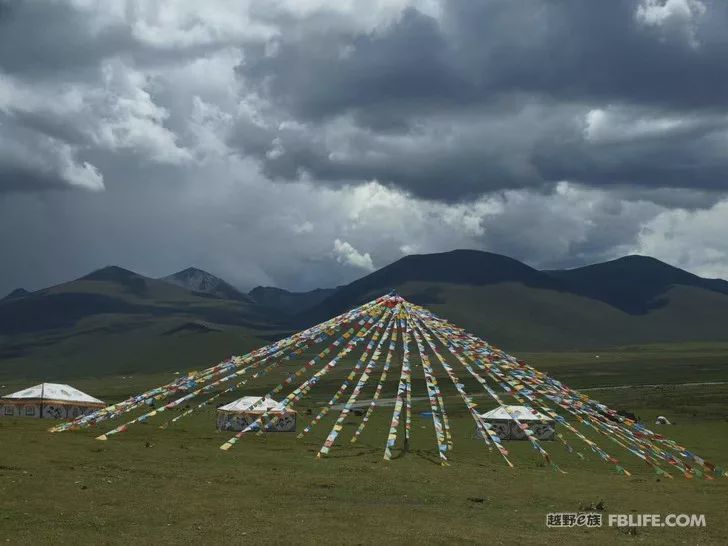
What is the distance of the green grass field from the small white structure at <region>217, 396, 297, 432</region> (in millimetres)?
10487

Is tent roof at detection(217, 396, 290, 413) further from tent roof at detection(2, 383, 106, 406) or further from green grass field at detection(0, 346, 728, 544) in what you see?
tent roof at detection(2, 383, 106, 406)

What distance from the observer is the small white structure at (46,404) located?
54219mm

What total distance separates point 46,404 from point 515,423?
29.9 meters

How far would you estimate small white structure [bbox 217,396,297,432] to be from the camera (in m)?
48.8

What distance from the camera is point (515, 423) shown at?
4788 centimetres

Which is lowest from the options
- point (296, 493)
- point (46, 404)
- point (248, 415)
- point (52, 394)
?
point (248, 415)

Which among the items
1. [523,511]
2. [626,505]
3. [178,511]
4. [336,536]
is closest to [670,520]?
[626,505]

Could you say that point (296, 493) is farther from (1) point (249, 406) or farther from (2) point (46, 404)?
(2) point (46, 404)

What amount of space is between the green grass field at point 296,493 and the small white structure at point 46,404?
17.2 m

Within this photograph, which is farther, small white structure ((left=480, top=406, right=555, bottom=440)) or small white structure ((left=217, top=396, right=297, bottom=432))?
small white structure ((left=217, top=396, right=297, bottom=432))

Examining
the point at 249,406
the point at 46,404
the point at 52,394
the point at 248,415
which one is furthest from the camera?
the point at 52,394

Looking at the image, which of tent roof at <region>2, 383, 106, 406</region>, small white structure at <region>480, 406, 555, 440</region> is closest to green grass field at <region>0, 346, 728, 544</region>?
small white structure at <region>480, 406, 555, 440</region>

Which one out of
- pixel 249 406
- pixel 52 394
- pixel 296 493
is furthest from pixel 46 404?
pixel 296 493

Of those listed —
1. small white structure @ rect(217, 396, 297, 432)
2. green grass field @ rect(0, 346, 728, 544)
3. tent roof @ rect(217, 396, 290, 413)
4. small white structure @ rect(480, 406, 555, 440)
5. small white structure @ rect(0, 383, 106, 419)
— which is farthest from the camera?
small white structure @ rect(0, 383, 106, 419)
